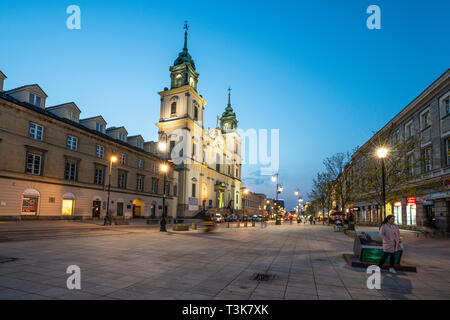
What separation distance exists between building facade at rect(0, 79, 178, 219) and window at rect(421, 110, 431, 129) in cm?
2774

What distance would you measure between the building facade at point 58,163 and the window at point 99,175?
49 millimetres

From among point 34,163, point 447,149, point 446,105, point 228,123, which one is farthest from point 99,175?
point 228,123

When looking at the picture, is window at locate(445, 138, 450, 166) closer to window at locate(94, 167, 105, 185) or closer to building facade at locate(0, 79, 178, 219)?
building facade at locate(0, 79, 178, 219)

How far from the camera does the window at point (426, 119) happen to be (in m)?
26.8

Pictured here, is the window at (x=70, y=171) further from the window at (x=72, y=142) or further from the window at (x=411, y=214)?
the window at (x=411, y=214)

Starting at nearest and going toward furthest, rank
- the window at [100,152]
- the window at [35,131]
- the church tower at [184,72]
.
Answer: the window at [35,131] < the window at [100,152] < the church tower at [184,72]

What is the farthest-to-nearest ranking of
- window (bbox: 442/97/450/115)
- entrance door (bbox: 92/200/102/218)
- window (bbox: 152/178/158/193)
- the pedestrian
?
1. window (bbox: 152/178/158/193)
2. entrance door (bbox: 92/200/102/218)
3. window (bbox: 442/97/450/115)
4. the pedestrian

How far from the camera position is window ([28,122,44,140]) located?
27.5 meters

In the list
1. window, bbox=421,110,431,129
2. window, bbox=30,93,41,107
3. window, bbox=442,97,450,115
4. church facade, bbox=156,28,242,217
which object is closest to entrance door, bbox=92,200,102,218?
window, bbox=30,93,41,107

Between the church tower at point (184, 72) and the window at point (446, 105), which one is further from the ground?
the church tower at point (184, 72)

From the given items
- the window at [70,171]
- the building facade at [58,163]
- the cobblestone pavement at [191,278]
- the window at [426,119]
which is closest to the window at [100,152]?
the building facade at [58,163]

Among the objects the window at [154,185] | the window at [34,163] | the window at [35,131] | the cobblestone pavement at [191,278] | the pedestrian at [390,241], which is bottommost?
the cobblestone pavement at [191,278]
